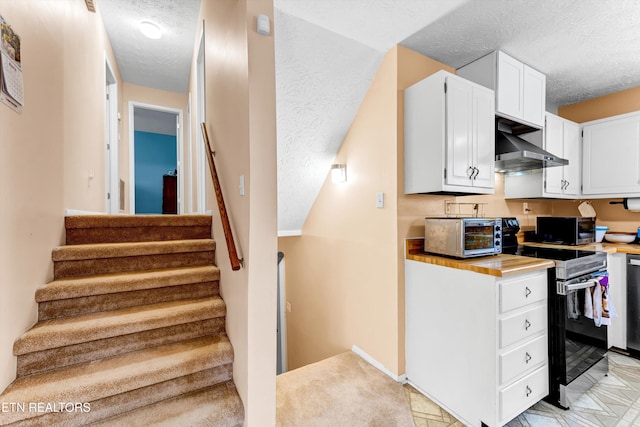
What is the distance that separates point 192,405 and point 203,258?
43.4 inches

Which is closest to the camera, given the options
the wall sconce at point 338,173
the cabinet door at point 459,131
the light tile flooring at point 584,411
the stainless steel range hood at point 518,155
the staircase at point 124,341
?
the staircase at point 124,341

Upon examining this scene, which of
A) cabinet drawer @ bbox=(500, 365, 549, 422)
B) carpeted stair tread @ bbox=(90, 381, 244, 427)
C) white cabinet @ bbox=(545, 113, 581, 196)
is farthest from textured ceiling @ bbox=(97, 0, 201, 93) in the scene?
cabinet drawer @ bbox=(500, 365, 549, 422)

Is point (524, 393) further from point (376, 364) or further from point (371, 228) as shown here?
point (371, 228)

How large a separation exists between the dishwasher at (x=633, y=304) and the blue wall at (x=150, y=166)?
7.47 meters

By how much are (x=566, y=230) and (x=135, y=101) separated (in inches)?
239

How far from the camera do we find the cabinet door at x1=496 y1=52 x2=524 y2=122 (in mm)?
2261

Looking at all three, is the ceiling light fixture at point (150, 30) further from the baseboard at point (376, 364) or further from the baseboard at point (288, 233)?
the baseboard at point (376, 364)

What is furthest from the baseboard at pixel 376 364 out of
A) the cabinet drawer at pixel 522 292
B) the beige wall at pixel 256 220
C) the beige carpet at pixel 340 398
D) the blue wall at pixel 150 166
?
the blue wall at pixel 150 166

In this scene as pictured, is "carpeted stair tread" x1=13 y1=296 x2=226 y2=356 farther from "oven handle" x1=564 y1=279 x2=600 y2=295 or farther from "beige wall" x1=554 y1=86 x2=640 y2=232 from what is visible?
"beige wall" x1=554 y1=86 x2=640 y2=232

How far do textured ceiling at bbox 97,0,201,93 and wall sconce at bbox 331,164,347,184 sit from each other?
213 centimetres

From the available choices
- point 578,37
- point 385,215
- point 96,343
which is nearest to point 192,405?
point 96,343

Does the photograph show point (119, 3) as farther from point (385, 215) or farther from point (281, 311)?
point (281, 311)

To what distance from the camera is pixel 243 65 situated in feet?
4.99

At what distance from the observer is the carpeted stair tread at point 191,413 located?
4.67 ft
